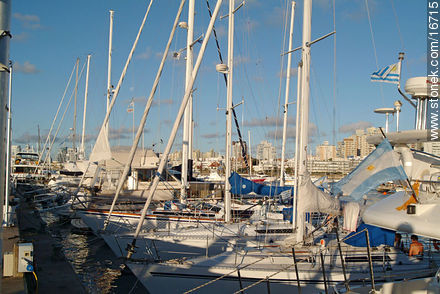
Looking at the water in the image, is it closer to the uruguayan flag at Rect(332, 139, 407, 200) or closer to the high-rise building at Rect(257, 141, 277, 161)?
the uruguayan flag at Rect(332, 139, 407, 200)

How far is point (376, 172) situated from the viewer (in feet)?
24.9

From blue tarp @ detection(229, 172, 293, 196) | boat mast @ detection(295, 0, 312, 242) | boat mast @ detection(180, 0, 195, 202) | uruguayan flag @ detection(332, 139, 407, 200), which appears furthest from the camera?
boat mast @ detection(180, 0, 195, 202)

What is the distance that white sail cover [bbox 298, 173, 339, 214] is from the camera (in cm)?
1065

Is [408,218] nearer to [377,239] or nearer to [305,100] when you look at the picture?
[377,239]

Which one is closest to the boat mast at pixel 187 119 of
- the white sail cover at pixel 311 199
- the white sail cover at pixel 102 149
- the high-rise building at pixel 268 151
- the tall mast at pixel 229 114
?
the tall mast at pixel 229 114

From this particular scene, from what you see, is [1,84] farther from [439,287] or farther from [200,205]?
[200,205]

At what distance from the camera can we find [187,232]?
1630 cm

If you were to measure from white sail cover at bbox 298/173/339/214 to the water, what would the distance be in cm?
553

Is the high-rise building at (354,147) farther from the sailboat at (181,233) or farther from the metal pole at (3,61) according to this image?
the metal pole at (3,61)

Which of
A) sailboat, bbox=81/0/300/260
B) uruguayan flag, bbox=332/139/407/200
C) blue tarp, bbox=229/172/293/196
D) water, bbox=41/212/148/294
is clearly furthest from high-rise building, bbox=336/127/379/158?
uruguayan flag, bbox=332/139/407/200

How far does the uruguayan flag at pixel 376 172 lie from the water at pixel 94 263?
704 cm

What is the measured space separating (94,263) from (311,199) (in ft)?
39.7

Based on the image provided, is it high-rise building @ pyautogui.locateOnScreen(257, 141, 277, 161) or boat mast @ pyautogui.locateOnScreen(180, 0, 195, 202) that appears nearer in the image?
boat mast @ pyautogui.locateOnScreen(180, 0, 195, 202)

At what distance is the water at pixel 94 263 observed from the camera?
14555mm
